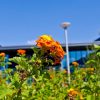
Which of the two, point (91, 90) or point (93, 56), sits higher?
point (93, 56)

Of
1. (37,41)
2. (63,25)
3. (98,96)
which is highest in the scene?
(63,25)

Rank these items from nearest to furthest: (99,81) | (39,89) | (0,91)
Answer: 1. (0,91)
2. (99,81)
3. (39,89)

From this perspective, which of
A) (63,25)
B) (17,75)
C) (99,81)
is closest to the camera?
(17,75)

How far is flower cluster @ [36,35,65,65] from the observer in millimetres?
2973

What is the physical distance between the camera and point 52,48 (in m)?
2.98

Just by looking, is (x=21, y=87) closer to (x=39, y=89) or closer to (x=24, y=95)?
(x=24, y=95)

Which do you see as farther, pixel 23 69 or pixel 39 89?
pixel 39 89

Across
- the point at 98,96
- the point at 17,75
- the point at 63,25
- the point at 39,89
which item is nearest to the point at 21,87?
the point at 17,75

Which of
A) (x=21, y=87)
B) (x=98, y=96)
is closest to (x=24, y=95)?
(x=21, y=87)

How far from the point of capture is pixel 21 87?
326cm

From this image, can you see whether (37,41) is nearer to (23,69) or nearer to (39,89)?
(23,69)

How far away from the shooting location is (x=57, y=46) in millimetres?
2979

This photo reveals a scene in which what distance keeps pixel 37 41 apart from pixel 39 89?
220 cm

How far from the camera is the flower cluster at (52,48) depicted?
117 inches
